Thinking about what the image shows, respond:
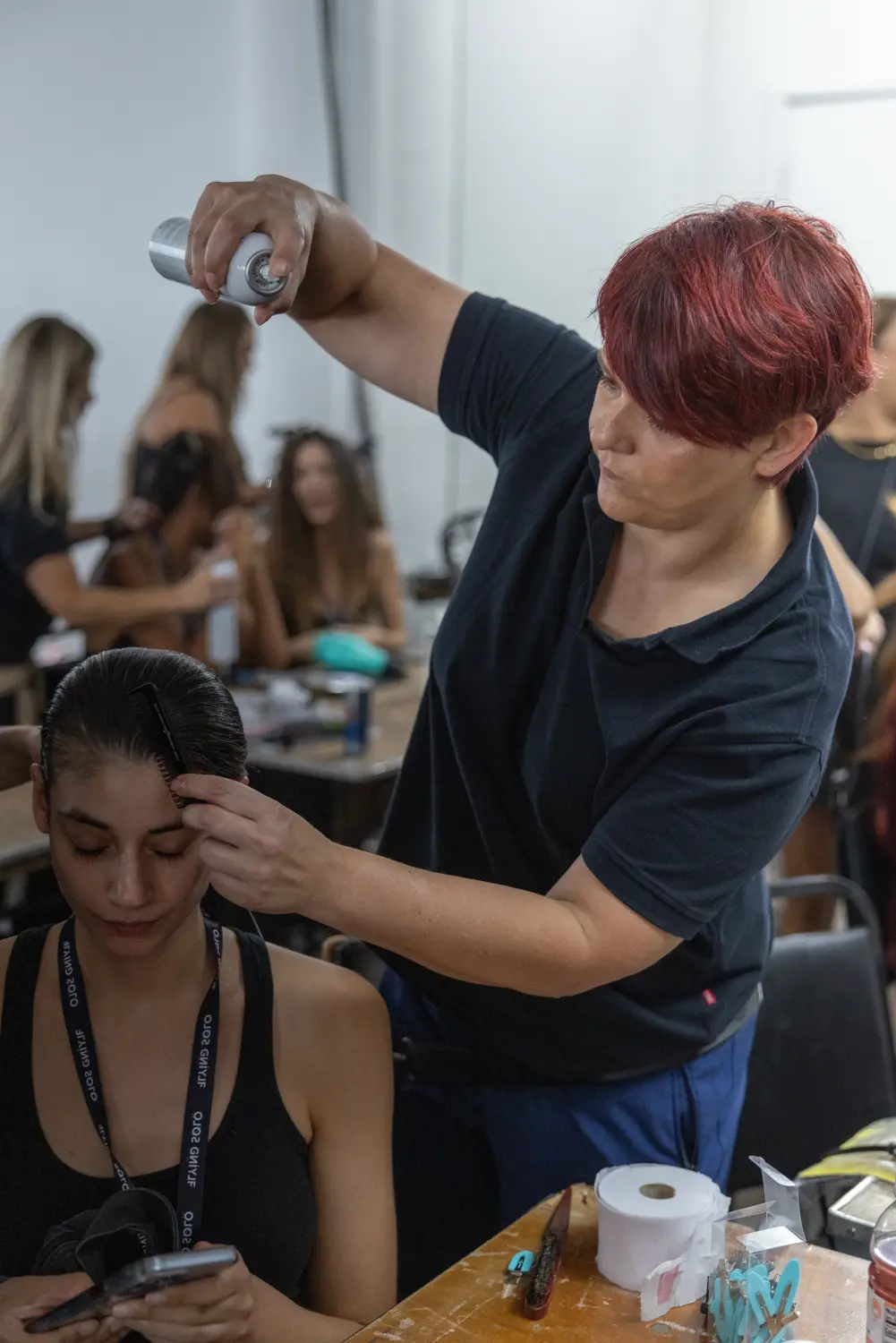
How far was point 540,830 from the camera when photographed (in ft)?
4.33

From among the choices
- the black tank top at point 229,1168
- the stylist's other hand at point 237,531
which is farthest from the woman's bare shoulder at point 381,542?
the black tank top at point 229,1168

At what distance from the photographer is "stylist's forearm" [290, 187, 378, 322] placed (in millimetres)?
1229

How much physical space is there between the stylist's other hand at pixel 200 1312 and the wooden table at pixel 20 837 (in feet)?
1.04

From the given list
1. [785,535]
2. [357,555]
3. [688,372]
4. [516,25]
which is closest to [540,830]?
[785,535]

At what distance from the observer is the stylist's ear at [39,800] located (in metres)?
1.13

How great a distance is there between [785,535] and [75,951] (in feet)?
2.23

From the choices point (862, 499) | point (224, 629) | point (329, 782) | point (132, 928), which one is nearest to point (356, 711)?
point (224, 629)

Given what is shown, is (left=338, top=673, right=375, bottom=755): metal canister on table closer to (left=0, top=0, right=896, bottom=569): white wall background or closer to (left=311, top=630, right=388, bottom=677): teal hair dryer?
(left=311, top=630, right=388, bottom=677): teal hair dryer

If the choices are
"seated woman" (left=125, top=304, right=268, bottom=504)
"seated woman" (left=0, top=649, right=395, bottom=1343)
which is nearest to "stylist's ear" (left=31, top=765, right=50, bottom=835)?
"seated woman" (left=0, top=649, right=395, bottom=1343)

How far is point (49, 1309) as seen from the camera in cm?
105

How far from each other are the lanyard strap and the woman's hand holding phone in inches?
3.5

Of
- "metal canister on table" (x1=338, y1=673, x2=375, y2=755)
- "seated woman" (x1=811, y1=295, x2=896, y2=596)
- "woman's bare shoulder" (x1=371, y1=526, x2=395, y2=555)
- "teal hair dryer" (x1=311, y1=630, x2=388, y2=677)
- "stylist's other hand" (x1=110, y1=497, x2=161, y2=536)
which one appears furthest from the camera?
"seated woman" (x1=811, y1=295, x2=896, y2=596)

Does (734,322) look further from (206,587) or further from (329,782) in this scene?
(206,587)

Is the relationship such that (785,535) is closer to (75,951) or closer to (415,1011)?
(415,1011)
